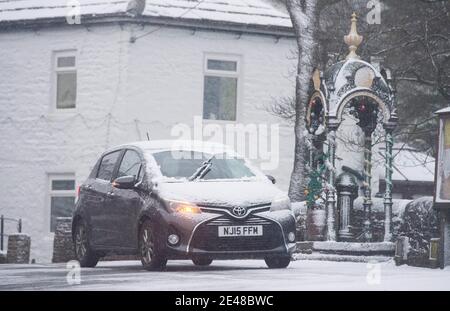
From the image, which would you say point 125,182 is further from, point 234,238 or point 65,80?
point 65,80

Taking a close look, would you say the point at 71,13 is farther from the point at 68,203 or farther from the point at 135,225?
the point at 135,225

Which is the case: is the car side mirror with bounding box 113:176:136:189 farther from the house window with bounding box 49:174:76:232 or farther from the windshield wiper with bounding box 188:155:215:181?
the house window with bounding box 49:174:76:232

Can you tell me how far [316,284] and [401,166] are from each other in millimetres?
26503

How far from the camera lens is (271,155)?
2819 centimetres

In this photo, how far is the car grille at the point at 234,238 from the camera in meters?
12.8

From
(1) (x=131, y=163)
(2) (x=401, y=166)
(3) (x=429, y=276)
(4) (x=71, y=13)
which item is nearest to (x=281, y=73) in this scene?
(4) (x=71, y=13)

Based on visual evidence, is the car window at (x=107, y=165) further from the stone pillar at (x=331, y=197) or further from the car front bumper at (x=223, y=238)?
the stone pillar at (x=331, y=197)

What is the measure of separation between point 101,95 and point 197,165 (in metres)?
13.5

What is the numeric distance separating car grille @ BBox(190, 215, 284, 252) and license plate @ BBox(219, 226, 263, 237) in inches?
1.5

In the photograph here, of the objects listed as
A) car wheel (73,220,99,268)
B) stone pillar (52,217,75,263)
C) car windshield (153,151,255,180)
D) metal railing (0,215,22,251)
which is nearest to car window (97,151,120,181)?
car wheel (73,220,99,268)

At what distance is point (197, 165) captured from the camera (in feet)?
46.2

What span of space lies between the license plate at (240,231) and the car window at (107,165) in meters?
2.58

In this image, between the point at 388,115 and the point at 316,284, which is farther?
the point at 388,115

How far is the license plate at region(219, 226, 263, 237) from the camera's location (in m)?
12.9
